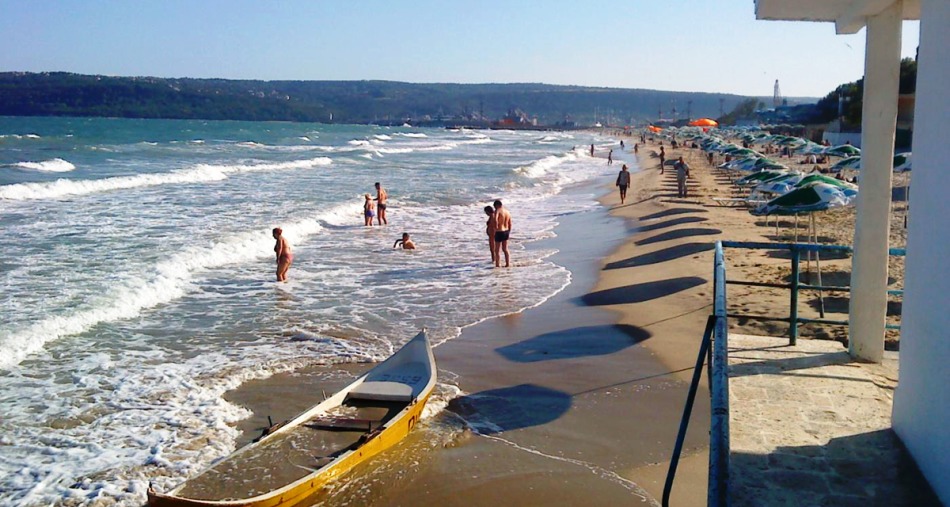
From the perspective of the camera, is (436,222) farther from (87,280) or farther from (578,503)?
(578,503)

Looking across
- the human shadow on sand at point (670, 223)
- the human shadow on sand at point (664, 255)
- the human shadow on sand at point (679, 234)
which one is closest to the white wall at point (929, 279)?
the human shadow on sand at point (664, 255)

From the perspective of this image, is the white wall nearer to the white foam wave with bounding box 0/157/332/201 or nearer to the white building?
the white building

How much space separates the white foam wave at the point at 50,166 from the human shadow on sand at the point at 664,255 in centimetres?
3301

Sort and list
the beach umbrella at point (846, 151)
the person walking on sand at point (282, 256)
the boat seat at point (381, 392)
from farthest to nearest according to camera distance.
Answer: the beach umbrella at point (846, 151) < the person walking on sand at point (282, 256) < the boat seat at point (381, 392)

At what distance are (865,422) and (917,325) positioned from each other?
37.5 inches

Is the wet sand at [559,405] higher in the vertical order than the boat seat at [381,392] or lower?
lower

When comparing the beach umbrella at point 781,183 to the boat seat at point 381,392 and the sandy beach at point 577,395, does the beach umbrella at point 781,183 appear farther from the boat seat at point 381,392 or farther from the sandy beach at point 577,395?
the boat seat at point 381,392

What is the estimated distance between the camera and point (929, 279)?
434cm

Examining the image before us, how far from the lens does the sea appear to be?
7.52 meters

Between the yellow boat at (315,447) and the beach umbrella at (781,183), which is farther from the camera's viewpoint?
the beach umbrella at (781,183)

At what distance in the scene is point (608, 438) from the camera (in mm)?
7293

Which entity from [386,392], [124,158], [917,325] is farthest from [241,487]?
[124,158]

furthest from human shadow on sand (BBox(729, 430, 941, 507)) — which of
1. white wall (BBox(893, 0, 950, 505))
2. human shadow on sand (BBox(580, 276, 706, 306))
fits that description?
human shadow on sand (BBox(580, 276, 706, 306))

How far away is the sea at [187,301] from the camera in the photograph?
7516mm
